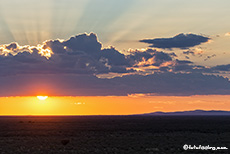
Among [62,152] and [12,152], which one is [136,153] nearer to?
[62,152]

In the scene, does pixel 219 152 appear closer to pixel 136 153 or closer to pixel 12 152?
pixel 136 153

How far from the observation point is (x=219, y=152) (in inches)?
1813

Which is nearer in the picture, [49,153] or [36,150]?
[49,153]

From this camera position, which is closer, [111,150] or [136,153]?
[136,153]

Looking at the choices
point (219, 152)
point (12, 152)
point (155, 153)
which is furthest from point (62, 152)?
point (219, 152)

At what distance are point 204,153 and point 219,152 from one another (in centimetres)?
195

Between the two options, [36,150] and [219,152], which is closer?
[219,152]

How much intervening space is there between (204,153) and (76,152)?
49.5ft

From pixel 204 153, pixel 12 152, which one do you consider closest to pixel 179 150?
pixel 204 153

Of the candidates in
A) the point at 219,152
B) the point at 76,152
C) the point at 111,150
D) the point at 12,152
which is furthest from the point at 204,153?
the point at 12,152

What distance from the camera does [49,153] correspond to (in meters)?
46.8

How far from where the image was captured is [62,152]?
4753cm

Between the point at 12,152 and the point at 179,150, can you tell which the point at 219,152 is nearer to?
the point at 179,150

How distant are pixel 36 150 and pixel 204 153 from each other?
20.9m
